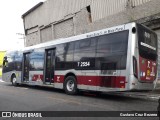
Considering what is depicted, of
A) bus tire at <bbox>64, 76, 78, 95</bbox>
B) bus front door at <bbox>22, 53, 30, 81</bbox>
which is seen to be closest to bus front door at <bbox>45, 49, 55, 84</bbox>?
bus tire at <bbox>64, 76, 78, 95</bbox>

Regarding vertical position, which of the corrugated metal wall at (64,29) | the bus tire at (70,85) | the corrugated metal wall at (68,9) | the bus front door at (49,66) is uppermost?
the corrugated metal wall at (68,9)

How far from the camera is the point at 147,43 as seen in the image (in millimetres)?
12320

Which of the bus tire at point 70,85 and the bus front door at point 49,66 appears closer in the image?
the bus tire at point 70,85

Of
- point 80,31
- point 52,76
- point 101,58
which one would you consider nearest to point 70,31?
point 80,31

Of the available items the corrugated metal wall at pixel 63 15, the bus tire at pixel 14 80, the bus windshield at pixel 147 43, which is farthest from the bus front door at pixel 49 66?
the corrugated metal wall at pixel 63 15

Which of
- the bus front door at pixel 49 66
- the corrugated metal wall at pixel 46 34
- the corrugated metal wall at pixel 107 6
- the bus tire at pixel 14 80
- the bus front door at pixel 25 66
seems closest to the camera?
the bus front door at pixel 49 66

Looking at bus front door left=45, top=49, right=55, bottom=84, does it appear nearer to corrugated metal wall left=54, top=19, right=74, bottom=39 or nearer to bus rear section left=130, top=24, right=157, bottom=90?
bus rear section left=130, top=24, right=157, bottom=90

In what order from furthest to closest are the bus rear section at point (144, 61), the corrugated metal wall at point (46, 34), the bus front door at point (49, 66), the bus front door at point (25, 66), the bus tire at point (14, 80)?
the corrugated metal wall at point (46, 34) → the bus tire at point (14, 80) → the bus front door at point (25, 66) → the bus front door at point (49, 66) → the bus rear section at point (144, 61)

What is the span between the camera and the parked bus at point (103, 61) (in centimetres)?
1145

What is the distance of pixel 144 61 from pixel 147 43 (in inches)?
35.0

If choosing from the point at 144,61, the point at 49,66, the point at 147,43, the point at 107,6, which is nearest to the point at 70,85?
the point at 49,66

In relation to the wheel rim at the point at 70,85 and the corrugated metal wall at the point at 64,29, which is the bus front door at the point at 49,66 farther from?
the corrugated metal wall at the point at 64,29

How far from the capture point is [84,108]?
9.84 meters

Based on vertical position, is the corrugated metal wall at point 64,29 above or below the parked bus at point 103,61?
above
